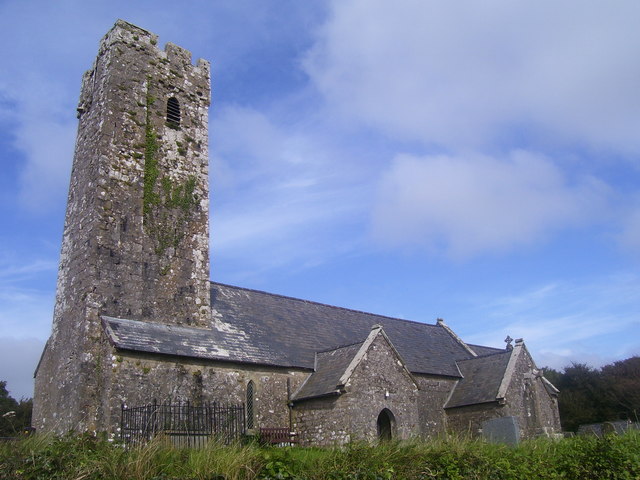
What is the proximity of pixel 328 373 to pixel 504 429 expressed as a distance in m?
6.98

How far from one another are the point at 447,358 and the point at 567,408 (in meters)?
19.2

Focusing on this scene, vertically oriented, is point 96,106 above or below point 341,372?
above

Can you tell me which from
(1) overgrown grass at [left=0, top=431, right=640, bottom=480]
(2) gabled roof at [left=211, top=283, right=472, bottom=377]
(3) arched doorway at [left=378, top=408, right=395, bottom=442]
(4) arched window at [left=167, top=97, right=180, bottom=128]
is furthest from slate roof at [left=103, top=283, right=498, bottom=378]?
(1) overgrown grass at [left=0, top=431, right=640, bottom=480]

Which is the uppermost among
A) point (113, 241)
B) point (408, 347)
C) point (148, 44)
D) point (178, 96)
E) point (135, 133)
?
point (148, 44)

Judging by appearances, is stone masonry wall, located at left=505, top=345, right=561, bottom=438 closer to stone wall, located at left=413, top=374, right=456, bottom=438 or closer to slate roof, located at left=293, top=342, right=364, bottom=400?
stone wall, located at left=413, top=374, right=456, bottom=438

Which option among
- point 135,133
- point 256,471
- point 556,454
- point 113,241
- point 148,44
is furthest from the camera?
point 148,44

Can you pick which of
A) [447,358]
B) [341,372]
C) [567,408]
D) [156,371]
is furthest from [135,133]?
[567,408]

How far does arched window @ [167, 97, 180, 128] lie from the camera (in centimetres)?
2576

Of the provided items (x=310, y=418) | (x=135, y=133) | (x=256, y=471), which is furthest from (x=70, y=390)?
(x=256, y=471)

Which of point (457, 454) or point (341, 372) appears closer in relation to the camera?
point (457, 454)

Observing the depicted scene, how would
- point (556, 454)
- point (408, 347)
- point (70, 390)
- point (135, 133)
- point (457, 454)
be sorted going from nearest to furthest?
point (457, 454)
point (556, 454)
point (70, 390)
point (135, 133)
point (408, 347)

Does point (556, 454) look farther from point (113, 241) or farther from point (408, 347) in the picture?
point (408, 347)

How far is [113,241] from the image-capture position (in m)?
22.0

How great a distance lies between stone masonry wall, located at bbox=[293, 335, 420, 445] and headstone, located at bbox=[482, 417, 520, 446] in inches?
110
